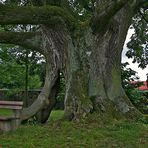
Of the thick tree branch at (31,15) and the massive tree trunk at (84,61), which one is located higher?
the thick tree branch at (31,15)

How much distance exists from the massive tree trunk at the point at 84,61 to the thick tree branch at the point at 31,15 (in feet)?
0.10

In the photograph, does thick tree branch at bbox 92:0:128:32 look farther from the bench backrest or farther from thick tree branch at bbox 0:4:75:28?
the bench backrest

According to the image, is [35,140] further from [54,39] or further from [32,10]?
[54,39]

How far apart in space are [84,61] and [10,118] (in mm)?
3747

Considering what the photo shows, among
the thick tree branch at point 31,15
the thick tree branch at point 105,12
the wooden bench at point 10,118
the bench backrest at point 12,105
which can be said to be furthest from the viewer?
the thick tree branch at point 105,12

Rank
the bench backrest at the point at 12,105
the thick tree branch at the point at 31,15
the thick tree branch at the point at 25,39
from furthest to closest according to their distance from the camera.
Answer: the thick tree branch at the point at 25,39 < the thick tree branch at the point at 31,15 < the bench backrest at the point at 12,105

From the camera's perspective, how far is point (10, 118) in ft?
29.9

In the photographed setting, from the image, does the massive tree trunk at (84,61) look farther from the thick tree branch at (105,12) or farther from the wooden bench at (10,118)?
the wooden bench at (10,118)

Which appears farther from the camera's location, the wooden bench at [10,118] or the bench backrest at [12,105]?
the bench backrest at [12,105]

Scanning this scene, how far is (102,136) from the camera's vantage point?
8469 millimetres

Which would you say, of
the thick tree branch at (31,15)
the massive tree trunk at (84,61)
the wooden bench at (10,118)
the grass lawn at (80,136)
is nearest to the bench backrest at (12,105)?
the wooden bench at (10,118)

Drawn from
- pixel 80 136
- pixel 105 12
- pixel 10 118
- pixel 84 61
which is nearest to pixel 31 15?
pixel 105 12

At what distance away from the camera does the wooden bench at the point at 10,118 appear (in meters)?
8.93

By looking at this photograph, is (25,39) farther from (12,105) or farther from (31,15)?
(12,105)
